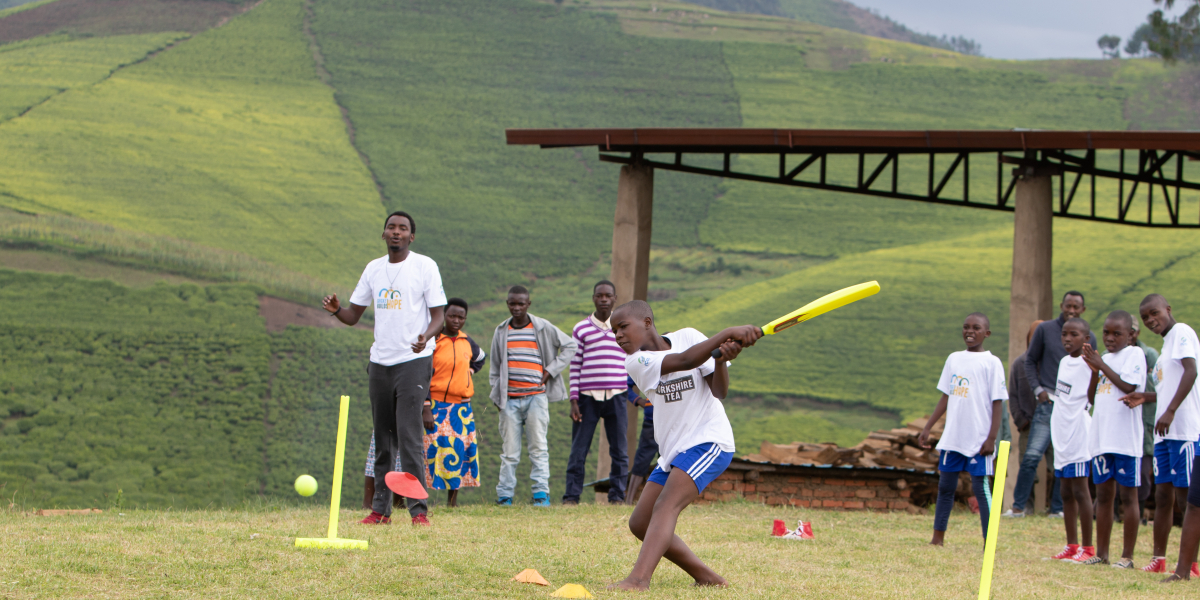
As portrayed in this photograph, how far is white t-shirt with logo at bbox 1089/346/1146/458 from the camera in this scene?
668 cm

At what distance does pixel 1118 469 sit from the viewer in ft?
22.3

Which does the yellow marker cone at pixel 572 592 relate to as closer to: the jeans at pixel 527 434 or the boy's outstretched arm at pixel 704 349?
the boy's outstretched arm at pixel 704 349

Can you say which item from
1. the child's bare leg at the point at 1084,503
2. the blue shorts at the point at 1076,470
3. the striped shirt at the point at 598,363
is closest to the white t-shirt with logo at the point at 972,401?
the blue shorts at the point at 1076,470

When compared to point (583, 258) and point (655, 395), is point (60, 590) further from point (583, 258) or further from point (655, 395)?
point (583, 258)

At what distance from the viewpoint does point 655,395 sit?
17.1 ft

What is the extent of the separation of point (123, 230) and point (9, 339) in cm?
1008

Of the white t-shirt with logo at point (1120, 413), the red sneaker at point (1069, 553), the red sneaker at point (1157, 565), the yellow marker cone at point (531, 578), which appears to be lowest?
the red sneaker at point (1069, 553)

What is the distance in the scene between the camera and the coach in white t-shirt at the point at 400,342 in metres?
6.93

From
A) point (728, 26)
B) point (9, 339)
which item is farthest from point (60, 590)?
point (728, 26)

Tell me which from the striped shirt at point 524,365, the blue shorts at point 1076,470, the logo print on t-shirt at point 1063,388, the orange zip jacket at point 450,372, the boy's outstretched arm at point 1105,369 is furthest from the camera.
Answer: the striped shirt at point 524,365

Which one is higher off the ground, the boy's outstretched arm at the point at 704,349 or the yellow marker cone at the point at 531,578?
the boy's outstretched arm at the point at 704,349

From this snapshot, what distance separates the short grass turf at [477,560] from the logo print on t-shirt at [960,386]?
1.16 metres

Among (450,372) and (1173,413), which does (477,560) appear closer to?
(450,372)

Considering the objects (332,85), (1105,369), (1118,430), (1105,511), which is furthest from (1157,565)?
(332,85)
